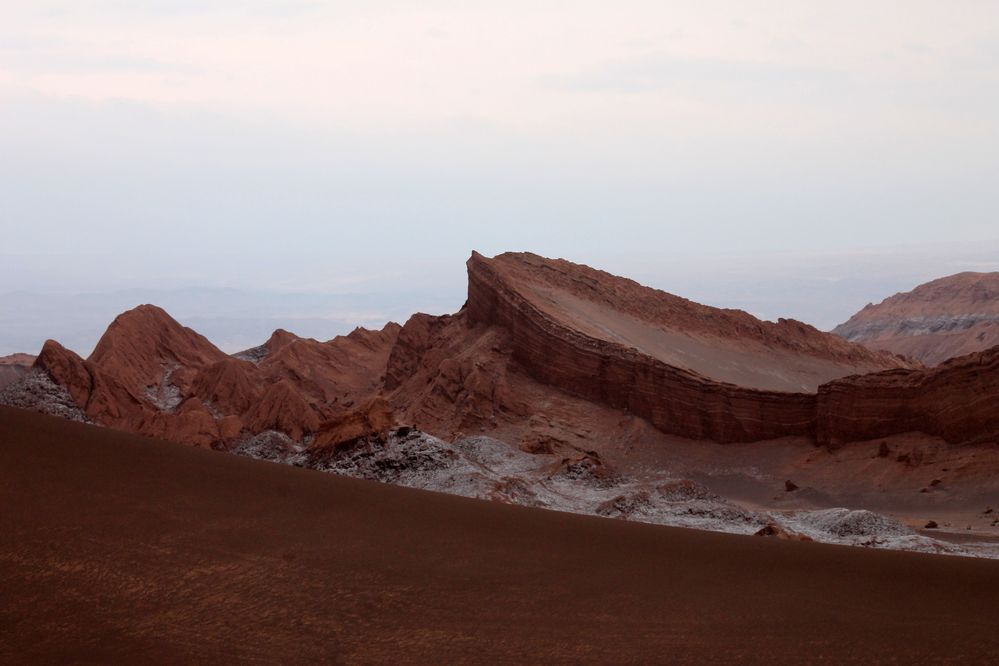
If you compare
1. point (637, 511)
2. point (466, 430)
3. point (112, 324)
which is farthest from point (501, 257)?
point (637, 511)

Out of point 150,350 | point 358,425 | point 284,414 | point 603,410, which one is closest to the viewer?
point 358,425

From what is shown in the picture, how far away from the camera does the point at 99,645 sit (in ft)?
19.0

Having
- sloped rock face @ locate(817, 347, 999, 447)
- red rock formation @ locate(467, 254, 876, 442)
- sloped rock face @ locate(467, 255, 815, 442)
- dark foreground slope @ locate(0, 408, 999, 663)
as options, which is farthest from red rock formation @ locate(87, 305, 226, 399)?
dark foreground slope @ locate(0, 408, 999, 663)

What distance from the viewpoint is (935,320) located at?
66.9 meters

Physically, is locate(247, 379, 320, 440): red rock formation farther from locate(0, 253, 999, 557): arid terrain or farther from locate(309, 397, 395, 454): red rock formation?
locate(309, 397, 395, 454): red rock formation

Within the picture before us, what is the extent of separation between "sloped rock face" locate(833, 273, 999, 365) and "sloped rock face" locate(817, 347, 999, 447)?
108 feet

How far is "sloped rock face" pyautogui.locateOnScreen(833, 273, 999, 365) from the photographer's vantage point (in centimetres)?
5938

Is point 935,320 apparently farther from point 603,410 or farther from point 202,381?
point 202,381

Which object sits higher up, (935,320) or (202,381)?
(935,320)

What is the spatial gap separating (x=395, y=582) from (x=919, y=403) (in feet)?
68.0

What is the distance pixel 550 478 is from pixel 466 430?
18.9ft

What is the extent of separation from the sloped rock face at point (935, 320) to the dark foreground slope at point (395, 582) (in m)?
53.1

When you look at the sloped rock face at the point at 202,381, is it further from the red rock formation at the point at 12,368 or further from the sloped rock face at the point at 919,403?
the sloped rock face at the point at 919,403

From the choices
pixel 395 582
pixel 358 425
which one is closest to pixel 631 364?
pixel 358 425
